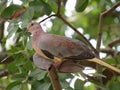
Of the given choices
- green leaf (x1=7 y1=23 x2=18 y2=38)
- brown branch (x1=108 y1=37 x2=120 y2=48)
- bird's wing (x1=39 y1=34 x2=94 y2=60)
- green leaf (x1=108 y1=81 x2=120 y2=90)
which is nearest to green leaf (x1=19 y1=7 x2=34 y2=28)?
green leaf (x1=7 y1=23 x2=18 y2=38)

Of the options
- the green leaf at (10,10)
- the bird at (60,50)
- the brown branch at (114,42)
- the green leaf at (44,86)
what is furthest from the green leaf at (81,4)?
the brown branch at (114,42)

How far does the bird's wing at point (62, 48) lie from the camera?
114 cm

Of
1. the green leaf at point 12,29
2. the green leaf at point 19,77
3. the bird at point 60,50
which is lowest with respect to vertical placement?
the green leaf at point 19,77

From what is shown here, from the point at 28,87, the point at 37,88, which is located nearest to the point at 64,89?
the point at 37,88

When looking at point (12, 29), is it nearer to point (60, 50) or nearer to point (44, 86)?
point (44, 86)

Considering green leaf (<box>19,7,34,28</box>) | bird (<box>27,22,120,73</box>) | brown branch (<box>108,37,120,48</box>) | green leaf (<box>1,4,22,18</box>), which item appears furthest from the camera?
brown branch (<box>108,37,120,48</box>)

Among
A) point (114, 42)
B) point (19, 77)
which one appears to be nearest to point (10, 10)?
point (19, 77)

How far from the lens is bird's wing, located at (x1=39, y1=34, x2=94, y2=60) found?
1.14 meters

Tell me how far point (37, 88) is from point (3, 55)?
0.57 m

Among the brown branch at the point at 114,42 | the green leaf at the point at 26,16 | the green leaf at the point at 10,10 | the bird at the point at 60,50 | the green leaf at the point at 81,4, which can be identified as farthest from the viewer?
the brown branch at the point at 114,42

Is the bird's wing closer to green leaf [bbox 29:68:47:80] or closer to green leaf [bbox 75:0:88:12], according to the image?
green leaf [bbox 29:68:47:80]

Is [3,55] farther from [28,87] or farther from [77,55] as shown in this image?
[77,55]

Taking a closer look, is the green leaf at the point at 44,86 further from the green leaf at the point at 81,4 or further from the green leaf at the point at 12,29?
the green leaf at the point at 81,4

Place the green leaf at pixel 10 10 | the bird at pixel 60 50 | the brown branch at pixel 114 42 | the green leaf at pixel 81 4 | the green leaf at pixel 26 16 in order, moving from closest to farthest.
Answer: the bird at pixel 60 50, the green leaf at pixel 26 16, the green leaf at pixel 10 10, the green leaf at pixel 81 4, the brown branch at pixel 114 42
